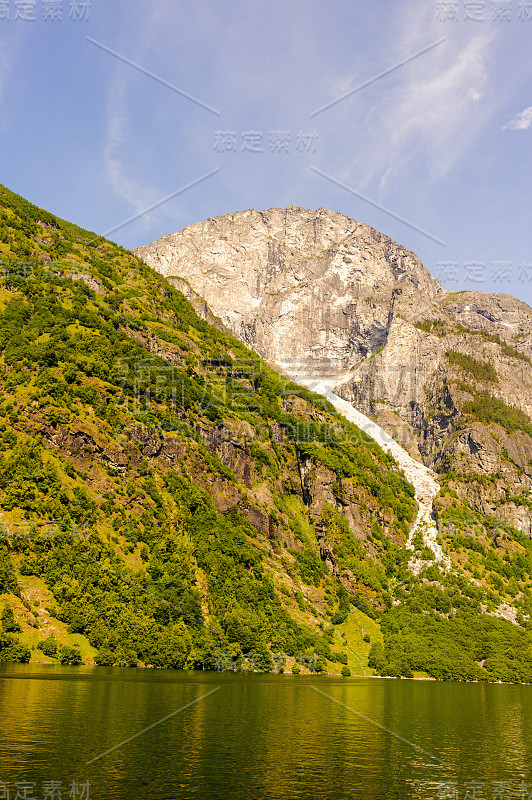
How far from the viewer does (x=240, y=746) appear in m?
42.9

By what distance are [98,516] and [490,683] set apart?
428 ft

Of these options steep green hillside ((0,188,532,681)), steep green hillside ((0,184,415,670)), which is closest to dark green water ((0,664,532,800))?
steep green hillside ((0,188,532,681))

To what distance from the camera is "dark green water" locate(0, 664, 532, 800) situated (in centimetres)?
3272

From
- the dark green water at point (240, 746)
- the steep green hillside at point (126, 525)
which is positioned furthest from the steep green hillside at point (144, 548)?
the dark green water at point (240, 746)

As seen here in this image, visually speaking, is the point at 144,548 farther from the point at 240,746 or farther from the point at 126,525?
the point at 240,746

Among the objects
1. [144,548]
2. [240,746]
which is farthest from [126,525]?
[240,746]

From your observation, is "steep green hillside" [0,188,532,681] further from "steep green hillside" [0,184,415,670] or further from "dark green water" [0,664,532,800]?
"dark green water" [0,664,532,800]

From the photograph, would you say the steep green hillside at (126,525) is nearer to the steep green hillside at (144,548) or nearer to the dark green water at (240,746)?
the steep green hillside at (144,548)

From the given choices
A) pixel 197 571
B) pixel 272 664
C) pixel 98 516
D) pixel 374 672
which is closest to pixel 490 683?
pixel 374 672

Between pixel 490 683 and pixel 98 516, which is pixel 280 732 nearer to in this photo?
pixel 98 516

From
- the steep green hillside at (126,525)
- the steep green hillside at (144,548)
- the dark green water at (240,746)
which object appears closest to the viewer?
the dark green water at (240,746)

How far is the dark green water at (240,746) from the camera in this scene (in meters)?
32.7

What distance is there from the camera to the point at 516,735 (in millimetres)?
58469

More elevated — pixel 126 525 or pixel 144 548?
pixel 126 525
